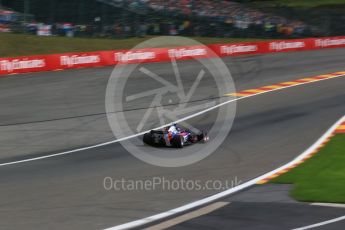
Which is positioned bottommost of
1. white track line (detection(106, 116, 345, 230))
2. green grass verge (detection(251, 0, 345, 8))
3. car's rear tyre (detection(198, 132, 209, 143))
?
white track line (detection(106, 116, 345, 230))

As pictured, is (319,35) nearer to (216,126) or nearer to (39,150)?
(216,126)

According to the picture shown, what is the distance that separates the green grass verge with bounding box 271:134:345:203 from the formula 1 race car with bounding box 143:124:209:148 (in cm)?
291

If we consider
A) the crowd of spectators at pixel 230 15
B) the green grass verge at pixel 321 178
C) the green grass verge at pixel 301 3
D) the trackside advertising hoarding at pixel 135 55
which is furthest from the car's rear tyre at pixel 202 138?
the green grass verge at pixel 301 3

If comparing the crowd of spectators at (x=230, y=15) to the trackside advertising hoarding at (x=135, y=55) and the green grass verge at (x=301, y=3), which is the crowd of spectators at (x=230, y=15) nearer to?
the trackside advertising hoarding at (x=135, y=55)

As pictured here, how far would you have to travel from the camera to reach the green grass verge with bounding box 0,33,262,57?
32.7 meters

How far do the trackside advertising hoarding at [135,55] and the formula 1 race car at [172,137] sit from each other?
15.1 m

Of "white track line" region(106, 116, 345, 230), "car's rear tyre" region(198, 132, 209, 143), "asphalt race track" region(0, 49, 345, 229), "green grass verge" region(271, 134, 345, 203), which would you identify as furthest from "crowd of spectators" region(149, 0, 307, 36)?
"green grass verge" region(271, 134, 345, 203)

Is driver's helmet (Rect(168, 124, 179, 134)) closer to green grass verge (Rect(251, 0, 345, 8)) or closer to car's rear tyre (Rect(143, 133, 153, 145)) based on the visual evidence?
car's rear tyre (Rect(143, 133, 153, 145))

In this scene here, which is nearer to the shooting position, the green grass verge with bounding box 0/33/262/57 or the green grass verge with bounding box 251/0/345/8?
the green grass verge with bounding box 0/33/262/57

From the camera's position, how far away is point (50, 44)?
34.2 m

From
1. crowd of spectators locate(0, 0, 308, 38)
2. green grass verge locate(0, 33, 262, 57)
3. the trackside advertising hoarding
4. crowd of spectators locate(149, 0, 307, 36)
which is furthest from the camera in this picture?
crowd of spectators locate(149, 0, 307, 36)

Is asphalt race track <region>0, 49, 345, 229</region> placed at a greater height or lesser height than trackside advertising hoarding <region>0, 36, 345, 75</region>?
lesser

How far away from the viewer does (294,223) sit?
28.9ft

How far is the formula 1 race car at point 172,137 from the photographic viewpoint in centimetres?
1428
